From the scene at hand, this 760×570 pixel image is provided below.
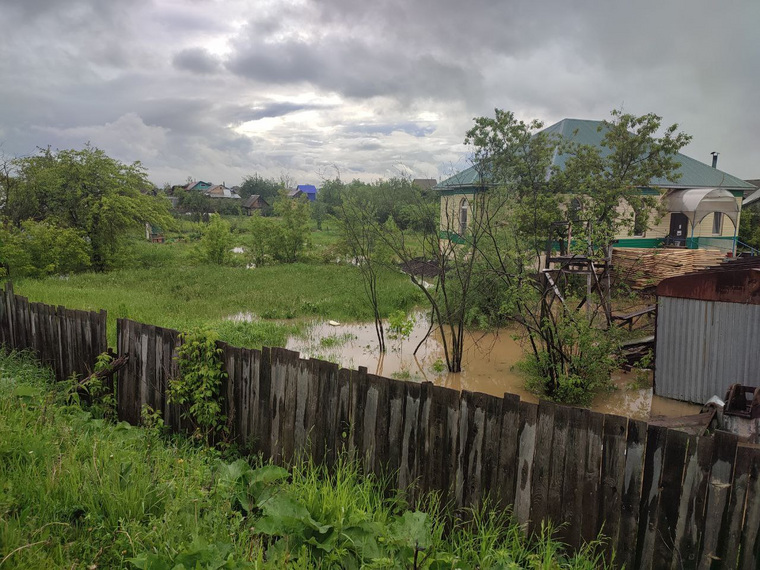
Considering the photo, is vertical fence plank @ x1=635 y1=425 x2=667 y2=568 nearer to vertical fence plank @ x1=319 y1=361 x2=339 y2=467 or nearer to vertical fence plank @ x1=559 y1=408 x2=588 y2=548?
vertical fence plank @ x1=559 y1=408 x2=588 y2=548

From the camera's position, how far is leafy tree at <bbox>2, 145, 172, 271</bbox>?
2080cm

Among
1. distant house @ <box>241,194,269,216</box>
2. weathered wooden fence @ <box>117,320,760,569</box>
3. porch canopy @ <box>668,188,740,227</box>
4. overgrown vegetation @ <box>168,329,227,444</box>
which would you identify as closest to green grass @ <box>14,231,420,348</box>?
overgrown vegetation @ <box>168,329,227,444</box>

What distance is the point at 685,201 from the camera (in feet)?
77.6

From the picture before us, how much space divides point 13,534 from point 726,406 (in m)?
6.57

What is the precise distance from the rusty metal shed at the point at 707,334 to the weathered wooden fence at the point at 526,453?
5215 mm

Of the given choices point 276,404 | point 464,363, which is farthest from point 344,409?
point 464,363

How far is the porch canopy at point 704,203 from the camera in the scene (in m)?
23.1

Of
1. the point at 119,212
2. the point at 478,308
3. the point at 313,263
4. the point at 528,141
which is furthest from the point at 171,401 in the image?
the point at 313,263

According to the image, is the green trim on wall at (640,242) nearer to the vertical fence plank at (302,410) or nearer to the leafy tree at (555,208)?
the leafy tree at (555,208)

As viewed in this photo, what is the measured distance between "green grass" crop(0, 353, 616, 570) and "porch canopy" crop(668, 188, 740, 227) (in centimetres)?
2434

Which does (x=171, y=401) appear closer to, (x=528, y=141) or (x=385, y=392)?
(x=385, y=392)

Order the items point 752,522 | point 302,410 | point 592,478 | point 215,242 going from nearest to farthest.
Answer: point 752,522 < point 592,478 < point 302,410 < point 215,242

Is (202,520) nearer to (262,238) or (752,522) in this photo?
(752,522)

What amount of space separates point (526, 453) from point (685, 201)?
976 inches
